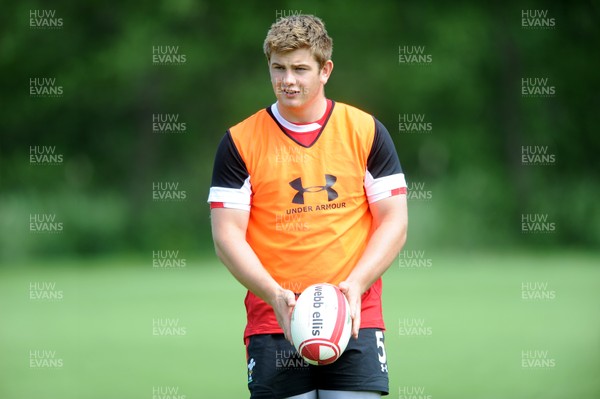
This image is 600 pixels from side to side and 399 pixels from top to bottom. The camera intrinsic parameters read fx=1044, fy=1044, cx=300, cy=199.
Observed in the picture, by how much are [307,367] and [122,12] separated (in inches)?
984

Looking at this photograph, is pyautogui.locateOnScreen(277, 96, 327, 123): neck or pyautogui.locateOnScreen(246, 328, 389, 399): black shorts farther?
pyautogui.locateOnScreen(277, 96, 327, 123): neck

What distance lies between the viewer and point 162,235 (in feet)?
78.2

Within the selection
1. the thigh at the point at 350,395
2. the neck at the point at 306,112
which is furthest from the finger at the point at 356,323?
the neck at the point at 306,112

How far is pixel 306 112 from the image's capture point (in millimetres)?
4609

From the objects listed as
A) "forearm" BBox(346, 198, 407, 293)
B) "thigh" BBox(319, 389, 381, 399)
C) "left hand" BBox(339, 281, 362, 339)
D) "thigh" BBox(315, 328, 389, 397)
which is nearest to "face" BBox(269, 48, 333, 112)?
"forearm" BBox(346, 198, 407, 293)

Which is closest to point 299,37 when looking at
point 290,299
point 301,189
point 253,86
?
point 301,189

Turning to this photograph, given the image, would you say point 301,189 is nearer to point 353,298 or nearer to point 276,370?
point 353,298

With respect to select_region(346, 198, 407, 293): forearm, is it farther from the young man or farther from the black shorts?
the black shorts

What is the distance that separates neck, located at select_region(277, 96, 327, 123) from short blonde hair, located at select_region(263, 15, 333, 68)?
0.19m

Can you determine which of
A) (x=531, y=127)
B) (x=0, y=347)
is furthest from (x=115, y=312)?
(x=531, y=127)

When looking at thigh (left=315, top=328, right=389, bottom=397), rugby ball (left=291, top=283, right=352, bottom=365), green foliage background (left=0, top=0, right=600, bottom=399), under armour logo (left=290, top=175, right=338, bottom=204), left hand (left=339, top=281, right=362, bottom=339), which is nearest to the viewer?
rugby ball (left=291, top=283, right=352, bottom=365)

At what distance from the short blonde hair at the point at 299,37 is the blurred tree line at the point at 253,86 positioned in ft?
70.2

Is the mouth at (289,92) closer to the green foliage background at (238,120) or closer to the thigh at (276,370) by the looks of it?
the thigh at (276,370)

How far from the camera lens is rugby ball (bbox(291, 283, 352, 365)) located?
→ 4191 millimetres
